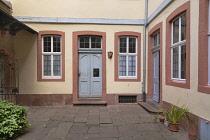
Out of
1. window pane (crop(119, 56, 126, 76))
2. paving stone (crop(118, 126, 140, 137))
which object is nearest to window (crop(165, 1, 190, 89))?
paving stone (crop(118, 126, 140, 137))

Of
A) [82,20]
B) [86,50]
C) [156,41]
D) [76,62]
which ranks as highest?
[82,20]

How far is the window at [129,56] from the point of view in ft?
23.3

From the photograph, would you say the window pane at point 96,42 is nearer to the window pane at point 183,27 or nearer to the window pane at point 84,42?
the window pane at point 84,42

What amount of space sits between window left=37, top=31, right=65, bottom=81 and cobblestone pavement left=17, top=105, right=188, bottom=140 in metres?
1.80

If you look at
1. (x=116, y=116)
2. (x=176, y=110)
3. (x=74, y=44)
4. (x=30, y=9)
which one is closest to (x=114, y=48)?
(x=74, y=44)

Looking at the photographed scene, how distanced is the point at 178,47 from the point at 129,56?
273 cm

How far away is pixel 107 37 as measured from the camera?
6977mm

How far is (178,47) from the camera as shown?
187 inches

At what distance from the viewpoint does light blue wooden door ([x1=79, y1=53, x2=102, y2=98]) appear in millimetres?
7137

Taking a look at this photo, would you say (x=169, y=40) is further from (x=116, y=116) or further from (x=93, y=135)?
(x=93, y=135)

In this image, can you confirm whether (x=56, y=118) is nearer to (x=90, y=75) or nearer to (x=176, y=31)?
(x=90, y=75)

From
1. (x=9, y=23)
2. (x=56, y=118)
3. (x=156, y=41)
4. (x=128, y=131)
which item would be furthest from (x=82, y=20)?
(x=128, y=131)

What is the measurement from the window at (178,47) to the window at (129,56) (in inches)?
79.1

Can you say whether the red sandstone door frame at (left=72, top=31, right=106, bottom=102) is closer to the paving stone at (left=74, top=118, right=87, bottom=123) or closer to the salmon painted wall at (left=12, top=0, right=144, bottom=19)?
the salmon painted wall at (left=12, top=0, right=144, bottom=19)
